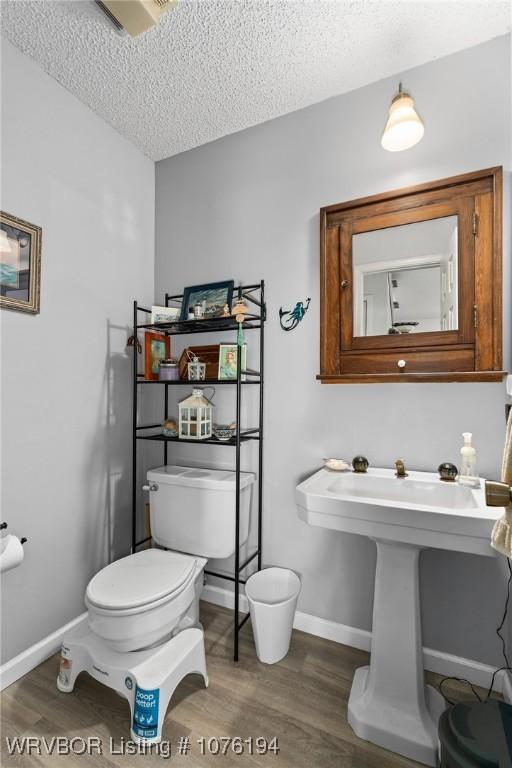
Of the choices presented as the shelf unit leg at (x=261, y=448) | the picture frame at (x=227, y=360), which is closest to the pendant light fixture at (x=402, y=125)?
the shelf unit leg at (x=261, y=448)

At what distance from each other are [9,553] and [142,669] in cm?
63

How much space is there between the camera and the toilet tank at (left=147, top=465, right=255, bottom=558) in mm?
1758

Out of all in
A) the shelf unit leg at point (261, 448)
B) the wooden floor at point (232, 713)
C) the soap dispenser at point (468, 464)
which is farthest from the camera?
the shelf unit leg at point (261, 448)

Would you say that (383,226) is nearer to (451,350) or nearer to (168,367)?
(451,350)

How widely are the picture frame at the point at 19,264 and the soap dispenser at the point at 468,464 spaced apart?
1.86 metres

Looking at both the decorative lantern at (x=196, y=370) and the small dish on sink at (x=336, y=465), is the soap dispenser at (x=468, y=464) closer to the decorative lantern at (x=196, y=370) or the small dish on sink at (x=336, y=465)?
the small dish on sink at (x=336, y=465)

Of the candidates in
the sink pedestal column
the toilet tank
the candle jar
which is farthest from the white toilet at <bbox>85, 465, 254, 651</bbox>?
the sink pedestal column

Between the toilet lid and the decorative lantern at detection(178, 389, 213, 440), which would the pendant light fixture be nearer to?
the decorative lantern at detection(178, 389, 213, 440)

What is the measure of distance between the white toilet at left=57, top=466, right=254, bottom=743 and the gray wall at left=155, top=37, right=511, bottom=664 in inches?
11.9

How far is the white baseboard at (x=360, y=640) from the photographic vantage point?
57.2 inches

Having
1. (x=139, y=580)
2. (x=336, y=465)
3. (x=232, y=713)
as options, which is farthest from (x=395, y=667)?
(x=139, y=580)

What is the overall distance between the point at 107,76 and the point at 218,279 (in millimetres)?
1005

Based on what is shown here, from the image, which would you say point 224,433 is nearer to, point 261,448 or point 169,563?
point 261,448

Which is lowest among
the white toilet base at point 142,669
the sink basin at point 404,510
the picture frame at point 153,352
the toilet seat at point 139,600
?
the white toilet base at point 142,669
